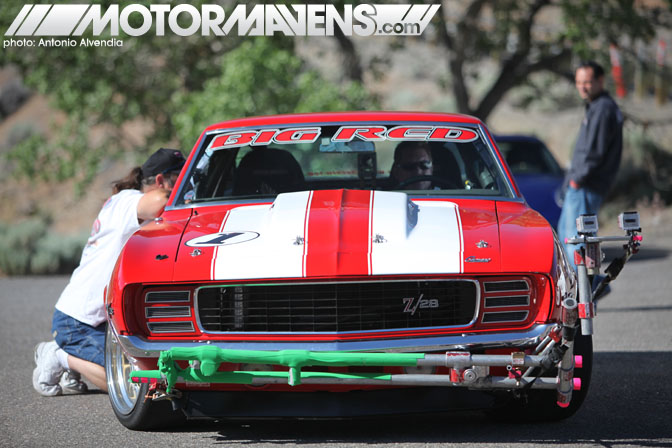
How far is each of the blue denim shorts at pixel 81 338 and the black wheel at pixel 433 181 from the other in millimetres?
1900

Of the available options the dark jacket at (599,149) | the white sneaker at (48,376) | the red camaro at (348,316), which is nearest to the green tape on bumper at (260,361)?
the red camaro at (348,316)

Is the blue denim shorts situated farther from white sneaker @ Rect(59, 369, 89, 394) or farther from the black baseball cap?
the black baseball cap

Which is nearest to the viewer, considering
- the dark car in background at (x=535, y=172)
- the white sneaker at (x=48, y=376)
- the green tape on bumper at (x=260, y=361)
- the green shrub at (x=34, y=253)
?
the green tape on bumper at (x=260, y=361)

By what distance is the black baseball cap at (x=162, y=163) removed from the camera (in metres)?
6.04

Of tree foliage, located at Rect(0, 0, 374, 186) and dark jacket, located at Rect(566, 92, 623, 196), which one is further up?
tree foliage, located at Rect(0, 0, 374, 186)

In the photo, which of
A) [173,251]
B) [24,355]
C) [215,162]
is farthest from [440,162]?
[24,355]

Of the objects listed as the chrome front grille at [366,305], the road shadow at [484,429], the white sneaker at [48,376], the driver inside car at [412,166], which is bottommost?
the road shadow at [484,429]

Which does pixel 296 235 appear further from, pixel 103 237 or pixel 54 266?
pixel 54 266

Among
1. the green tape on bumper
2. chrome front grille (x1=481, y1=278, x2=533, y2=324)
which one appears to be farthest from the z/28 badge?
chrome front grille (x1=481, y1=278, x2=533, y2=324)

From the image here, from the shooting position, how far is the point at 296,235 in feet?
14.3

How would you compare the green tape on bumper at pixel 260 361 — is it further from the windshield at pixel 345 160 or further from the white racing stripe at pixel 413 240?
the windshield at pixel 345 160

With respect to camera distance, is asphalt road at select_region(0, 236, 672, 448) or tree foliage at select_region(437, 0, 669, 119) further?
tree foliage at select_region(437, 0, 669, 119)

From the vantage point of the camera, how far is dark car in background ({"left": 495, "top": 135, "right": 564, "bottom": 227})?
10906mm

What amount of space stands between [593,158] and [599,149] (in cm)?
9
